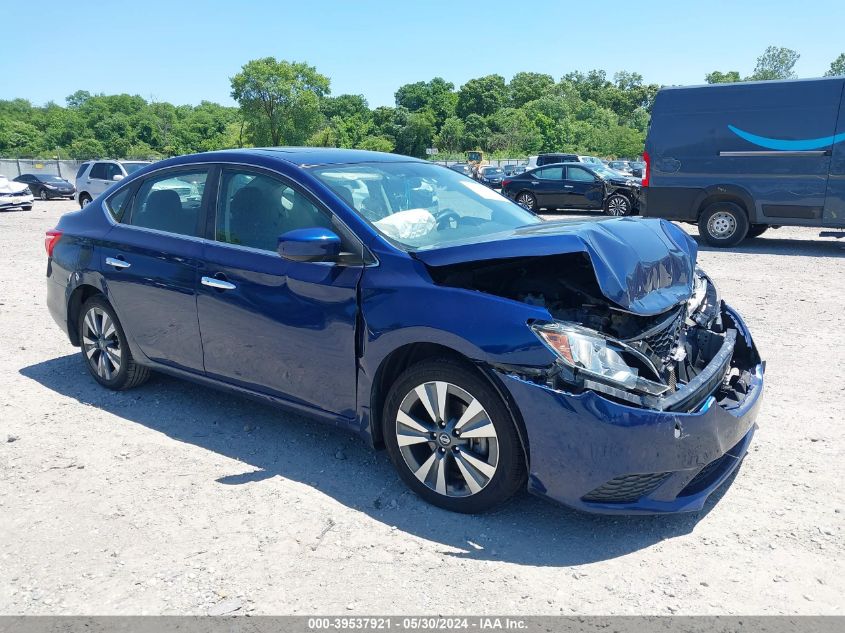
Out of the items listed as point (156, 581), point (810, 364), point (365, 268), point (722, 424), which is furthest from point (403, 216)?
point (810, 364)

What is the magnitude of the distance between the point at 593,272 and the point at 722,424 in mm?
891

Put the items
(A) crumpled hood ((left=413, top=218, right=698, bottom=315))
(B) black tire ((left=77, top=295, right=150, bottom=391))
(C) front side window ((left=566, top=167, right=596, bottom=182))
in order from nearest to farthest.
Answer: (A) crumpled hood ((left=413, top=218, right=698, bottom=315)), (B) black tire ((left=77, top=295, right=150, bottom=391)), (C) front side window ((left=566, top=167, right=596, bottom=182))

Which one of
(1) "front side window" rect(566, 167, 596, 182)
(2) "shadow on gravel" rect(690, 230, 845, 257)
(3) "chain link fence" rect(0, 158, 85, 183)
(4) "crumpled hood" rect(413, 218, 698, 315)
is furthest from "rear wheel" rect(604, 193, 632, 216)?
Answer: (3) "chain link fence" rect(0, 158, 85, 183)

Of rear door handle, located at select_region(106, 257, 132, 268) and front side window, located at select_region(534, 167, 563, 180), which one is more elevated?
front side window, located at select_region(534, 167, 563, 180)

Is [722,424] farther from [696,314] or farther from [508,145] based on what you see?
[508,145]

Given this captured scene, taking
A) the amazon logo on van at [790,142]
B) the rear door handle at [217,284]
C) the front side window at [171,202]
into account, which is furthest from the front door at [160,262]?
the amazon logo on van at [790,142]

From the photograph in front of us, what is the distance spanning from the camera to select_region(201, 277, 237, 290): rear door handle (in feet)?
12.9

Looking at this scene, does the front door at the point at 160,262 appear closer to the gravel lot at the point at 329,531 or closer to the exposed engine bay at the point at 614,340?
the gravel lot at the point at 329,531

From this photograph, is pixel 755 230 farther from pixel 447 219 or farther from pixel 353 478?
pixel 353 478

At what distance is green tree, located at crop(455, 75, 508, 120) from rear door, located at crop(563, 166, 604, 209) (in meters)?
102

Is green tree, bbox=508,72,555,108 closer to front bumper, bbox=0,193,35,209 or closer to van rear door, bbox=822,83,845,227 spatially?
front bumper, bbox=0,193,35,209

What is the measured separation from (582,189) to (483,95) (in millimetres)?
104118

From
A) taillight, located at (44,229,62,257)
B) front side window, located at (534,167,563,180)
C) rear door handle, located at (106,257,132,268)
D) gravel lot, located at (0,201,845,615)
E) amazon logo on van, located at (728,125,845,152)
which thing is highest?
amazon logo on van, located at (728,125,845,152)

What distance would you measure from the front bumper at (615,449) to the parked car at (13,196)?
85.0 feet
